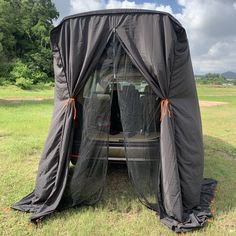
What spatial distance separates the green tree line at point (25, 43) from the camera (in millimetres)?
31953

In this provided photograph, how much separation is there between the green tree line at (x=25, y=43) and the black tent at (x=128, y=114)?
85.4 ft

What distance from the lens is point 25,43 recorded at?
40.3 meters

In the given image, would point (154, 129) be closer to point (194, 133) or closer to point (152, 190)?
point (194, 133)

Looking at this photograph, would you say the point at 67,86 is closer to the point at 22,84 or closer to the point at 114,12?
the point at 114,12

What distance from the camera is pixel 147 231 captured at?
2.82 m

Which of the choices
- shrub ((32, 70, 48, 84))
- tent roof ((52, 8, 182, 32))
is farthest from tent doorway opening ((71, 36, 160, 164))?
shrub ((32, 70, 48, 84))

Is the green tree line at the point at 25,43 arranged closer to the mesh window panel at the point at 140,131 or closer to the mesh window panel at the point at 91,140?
the mesh window panel at the point at 91,140

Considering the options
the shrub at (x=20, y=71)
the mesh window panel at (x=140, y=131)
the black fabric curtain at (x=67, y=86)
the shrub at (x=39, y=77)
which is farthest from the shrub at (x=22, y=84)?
the mesh window panel at (x=140, y=131)

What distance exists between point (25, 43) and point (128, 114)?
40.9 m

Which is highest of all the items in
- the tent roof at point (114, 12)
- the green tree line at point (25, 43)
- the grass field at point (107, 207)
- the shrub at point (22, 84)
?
the green tree line at point (25, 43)

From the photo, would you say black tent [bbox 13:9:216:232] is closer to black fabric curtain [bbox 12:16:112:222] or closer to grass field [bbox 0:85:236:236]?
black fabric curtain [bbox 12:16:112:222]

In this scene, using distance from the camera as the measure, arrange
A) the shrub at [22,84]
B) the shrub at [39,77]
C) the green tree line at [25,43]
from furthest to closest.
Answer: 1. the shrub at [39,77]
2. the green tree line at [25,43]
3. the shrub at [22,84]

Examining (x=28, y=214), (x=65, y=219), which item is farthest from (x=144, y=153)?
(x=28, y=214)

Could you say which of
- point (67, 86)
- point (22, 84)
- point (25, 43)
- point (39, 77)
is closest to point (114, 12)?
point (67, 86)
